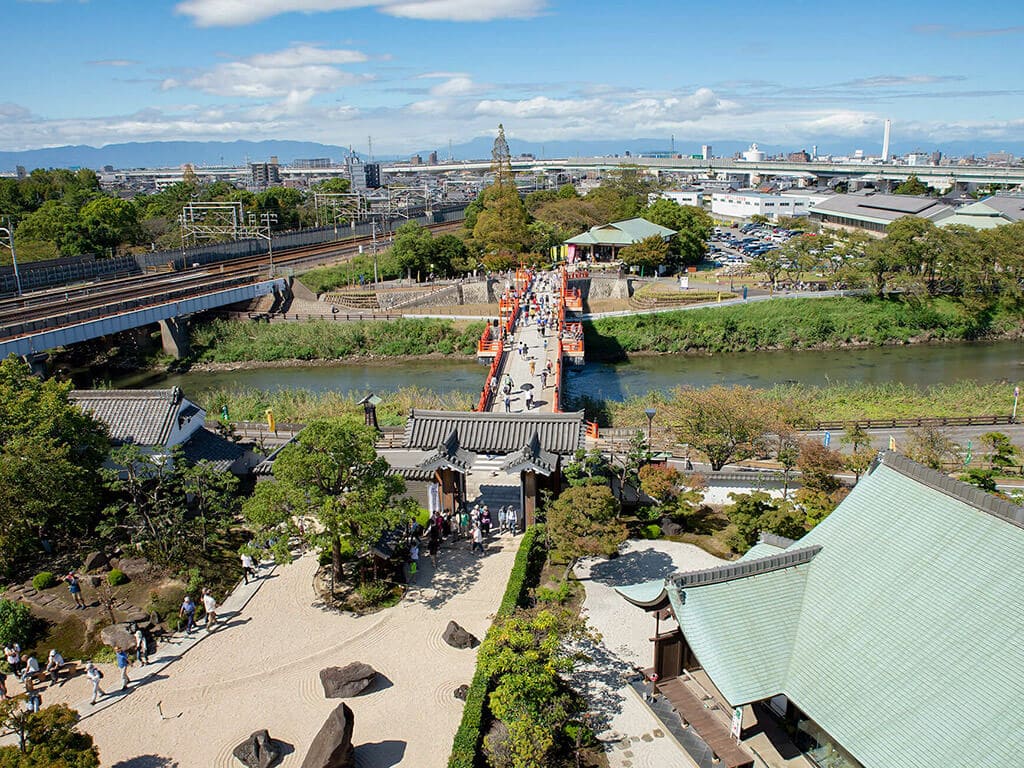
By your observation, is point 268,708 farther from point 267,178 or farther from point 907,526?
point 267,178

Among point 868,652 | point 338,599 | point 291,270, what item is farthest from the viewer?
point 291,270

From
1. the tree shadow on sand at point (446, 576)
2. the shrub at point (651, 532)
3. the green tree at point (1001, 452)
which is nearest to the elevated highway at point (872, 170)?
the green tree at point (1001, 452)

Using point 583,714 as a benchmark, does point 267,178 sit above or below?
above

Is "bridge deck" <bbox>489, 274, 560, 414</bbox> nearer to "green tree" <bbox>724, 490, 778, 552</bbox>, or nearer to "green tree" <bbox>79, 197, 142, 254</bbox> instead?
"green tree" <bbox>724, 490, 778, 552</bbox>

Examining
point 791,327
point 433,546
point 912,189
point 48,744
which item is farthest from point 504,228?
point 912,189

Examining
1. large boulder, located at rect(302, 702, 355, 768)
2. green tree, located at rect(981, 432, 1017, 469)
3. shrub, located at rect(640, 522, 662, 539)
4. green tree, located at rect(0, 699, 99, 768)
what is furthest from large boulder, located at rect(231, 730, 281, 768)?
green tree, located at rect(981, 432, 1017, 469)

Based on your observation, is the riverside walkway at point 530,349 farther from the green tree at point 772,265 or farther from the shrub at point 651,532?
the green tree at point 772,265

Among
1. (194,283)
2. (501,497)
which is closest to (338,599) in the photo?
(501,497)
